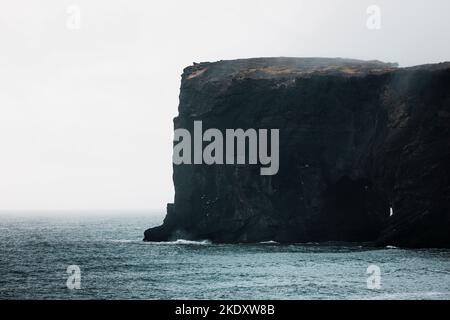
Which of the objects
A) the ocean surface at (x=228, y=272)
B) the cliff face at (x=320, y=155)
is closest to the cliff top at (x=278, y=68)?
the cliff face at (x=320, y=155)

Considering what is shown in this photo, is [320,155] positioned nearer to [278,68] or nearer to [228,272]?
[278,68]

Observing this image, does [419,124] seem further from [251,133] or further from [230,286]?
[230,286]

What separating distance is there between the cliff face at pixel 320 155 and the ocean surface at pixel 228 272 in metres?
6.32

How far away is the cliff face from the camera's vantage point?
326 feet

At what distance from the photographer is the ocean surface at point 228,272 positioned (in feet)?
190

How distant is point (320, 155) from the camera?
357ft

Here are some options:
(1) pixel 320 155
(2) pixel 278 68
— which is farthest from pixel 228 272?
(2) pixel 278 68

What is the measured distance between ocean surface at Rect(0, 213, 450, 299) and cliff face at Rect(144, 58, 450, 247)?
6.32 m

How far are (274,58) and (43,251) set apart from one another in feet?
164

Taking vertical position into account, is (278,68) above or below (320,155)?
above

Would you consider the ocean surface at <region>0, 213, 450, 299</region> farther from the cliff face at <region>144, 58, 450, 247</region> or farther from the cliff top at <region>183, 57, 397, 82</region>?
the cliff top at <region>183, 57, 397, 82</region>

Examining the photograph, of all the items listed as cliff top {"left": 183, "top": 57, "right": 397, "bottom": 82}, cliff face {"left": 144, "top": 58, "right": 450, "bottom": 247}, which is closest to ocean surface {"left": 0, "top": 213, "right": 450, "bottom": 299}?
cliff face {"left": 144, "top": 58, "right": 450, "bottom": 247}

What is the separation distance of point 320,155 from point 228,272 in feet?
Result: 136
